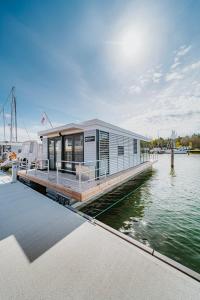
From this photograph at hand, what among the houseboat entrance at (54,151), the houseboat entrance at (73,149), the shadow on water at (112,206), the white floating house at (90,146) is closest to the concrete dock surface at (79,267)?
the shadow on water at (112,206)

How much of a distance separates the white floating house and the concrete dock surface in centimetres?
270

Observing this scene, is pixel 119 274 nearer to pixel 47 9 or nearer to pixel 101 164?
pixel 101 164

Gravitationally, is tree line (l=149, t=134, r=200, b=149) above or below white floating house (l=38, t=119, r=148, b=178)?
above

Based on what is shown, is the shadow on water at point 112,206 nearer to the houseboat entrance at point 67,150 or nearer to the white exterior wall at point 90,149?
the white exterior wall at point 90,149

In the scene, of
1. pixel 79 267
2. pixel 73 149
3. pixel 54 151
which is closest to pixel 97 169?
pixel 73 149

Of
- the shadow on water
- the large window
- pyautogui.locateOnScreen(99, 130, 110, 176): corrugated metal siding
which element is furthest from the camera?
the large window

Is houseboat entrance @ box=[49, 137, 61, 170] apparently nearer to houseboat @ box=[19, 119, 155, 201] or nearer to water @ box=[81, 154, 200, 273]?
houseboat @ box=[19, 119, 155, 201]

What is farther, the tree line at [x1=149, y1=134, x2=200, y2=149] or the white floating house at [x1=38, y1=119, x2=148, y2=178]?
the tree line at [x1=149, y1=134, x2=200, y2=149]

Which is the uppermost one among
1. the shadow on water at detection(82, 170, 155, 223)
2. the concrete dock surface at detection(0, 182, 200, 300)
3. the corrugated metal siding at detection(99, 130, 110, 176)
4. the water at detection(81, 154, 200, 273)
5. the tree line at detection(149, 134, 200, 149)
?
the tree line at detection(149, 134, 200, 149)

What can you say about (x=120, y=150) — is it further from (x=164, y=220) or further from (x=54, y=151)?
(x=164, y=220)

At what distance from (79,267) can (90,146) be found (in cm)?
536

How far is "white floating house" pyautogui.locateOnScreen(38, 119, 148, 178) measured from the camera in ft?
23.1

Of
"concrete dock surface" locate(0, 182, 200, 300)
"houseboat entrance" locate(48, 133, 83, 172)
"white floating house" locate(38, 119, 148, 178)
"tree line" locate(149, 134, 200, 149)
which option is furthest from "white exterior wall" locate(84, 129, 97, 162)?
"tree line" locate(149, 134, 200, 149)

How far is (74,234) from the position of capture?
3.20m
